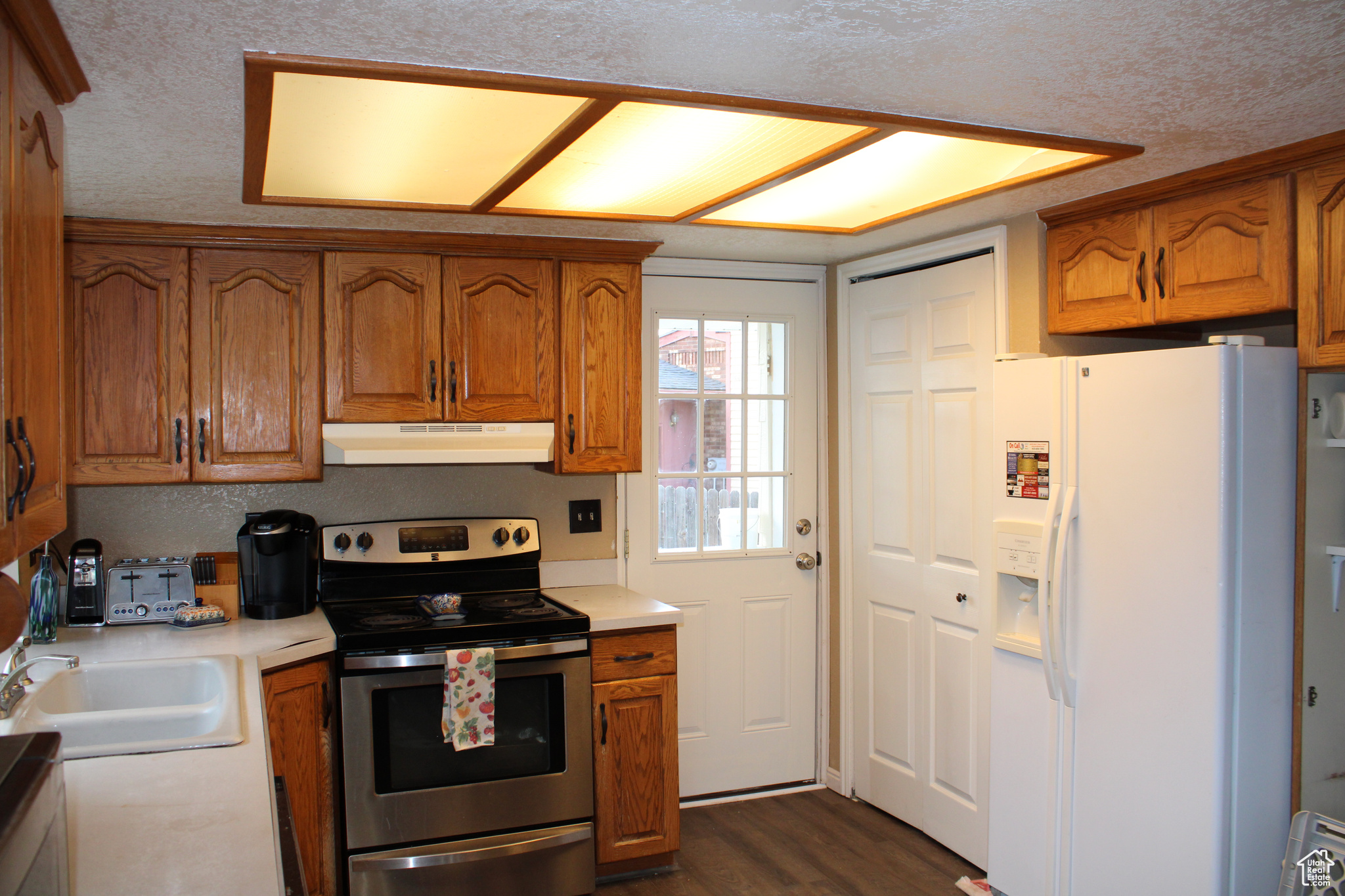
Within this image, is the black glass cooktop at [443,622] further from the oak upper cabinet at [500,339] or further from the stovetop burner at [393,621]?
the oak upper cabinet at [500,339]

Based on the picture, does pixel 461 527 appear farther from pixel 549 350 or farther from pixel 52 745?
pixel 52 745

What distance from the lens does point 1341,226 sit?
6.86 ft

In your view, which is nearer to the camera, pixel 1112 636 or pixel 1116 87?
pixel 1116 87

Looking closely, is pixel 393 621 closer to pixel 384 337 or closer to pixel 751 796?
pixel 384 337

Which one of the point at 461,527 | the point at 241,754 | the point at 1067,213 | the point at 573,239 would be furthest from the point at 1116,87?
the point at 461,527

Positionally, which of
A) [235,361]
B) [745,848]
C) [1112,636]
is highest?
[235,361]

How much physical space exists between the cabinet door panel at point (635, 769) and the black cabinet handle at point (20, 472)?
194cm

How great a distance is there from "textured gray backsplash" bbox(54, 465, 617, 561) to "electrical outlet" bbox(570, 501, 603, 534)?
0.07 feet

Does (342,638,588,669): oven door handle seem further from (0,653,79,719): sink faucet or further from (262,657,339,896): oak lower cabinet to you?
(0,653,79,719): sink faucet

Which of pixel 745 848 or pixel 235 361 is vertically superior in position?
pixel 235 361

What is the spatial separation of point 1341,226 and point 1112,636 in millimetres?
1087

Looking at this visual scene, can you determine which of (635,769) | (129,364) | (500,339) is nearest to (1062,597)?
(635,769)

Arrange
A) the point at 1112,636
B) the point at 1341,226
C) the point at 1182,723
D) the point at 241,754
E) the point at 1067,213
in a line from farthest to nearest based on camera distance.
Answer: the point at 1067,213 < the point at 1112,636 < the point at 1182,723 < the point at 1341,226 < the point at 241,754

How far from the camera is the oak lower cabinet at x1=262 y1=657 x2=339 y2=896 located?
99.3 inches
